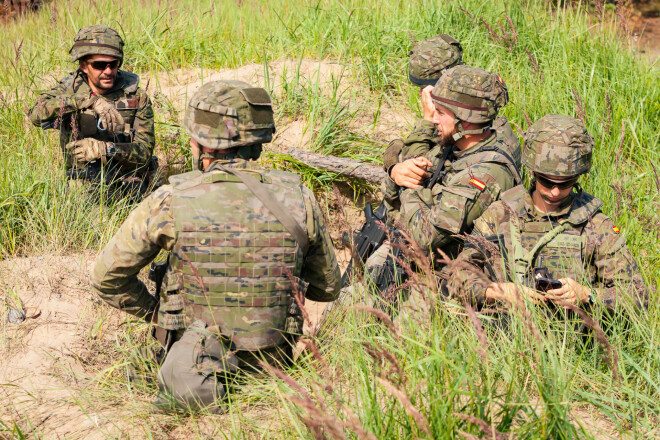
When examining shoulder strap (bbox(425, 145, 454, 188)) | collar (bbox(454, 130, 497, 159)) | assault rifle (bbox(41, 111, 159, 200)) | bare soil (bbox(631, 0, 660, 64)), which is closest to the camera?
collar (bbox(454, 130, 497, 159))

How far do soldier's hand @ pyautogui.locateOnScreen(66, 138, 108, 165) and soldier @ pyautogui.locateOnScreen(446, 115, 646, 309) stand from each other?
3147 mm

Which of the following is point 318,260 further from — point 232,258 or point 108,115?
point 108,115

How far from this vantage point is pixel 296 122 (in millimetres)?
5789

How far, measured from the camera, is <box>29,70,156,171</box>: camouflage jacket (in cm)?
502

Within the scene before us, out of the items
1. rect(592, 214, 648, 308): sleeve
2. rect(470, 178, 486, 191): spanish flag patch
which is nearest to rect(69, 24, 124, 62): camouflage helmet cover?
rect(470, 178, 486, 191): spanish flag patch

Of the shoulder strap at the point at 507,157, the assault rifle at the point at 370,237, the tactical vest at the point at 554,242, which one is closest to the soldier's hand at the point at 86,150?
the assault rifle at the point at 370,237

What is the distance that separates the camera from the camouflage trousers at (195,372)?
2686 mm

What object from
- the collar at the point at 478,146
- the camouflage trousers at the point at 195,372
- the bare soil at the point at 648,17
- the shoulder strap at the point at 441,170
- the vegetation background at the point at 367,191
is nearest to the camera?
the vegetation background at the point at 367,191

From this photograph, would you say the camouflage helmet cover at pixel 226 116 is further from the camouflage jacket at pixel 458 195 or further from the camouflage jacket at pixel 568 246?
the camouflage jacket at pixel 568 246

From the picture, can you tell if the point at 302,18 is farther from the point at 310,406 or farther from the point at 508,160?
the point at 310,406

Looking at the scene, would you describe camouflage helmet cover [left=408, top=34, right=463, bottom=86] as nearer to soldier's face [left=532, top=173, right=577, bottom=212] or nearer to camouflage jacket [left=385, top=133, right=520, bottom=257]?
camouflage jacket [left=385, top=133, right=520, bottom=257]

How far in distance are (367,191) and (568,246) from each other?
2742 mm

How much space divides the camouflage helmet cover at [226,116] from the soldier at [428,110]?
149 cm

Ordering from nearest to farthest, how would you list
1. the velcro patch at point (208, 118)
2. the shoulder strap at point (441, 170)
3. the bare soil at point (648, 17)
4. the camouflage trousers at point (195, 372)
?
the camouflage trousers at point (195, 372)
the velcro patch at point (208, 118)
the shoulder strap at point (441, 170)
the bare soil at point (648, 17)
